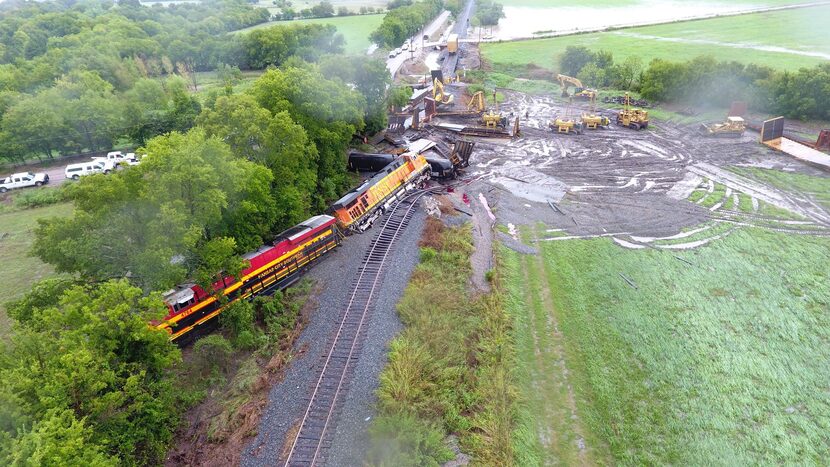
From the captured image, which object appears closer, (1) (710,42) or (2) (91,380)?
(2) (91,380)

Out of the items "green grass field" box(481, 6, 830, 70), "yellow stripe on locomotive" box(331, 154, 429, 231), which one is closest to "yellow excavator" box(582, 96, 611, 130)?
"yellow stripe on locomotive" box(331, 154, 429, 231)

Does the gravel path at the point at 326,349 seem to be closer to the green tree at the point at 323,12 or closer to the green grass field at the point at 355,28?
the green grass field at the point at 355,28

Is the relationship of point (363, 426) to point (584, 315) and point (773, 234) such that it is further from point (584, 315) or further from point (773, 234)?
point (773, 234)

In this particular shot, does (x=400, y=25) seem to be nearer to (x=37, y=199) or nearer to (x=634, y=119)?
(x=634, y=119)

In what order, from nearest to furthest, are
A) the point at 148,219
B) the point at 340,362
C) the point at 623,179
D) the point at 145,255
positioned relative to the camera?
the point at 145,255, the point at 148,219, the point at 340,362, the point at 623,179

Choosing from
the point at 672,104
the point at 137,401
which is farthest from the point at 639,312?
the point at 672,104

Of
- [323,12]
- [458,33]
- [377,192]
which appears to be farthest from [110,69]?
[323,12]
